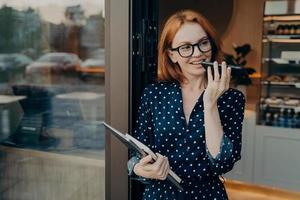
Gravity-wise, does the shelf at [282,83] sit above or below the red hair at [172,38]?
below

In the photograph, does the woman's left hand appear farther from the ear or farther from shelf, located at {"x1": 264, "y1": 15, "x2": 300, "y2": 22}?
shelf, located at {"x1": 264, "y1": 15, "x2": 300, "y2": 22}

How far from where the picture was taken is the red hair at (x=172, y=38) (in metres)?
0.96

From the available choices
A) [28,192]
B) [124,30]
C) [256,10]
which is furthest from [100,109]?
[256,10]

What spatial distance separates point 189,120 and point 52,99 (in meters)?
0.57

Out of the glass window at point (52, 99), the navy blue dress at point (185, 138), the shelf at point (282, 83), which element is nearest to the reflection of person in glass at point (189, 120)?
the navy blue dress at point (185, 138)


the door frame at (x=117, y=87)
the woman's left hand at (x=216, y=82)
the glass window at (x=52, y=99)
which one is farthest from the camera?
the glass window at (x=52, y=99)

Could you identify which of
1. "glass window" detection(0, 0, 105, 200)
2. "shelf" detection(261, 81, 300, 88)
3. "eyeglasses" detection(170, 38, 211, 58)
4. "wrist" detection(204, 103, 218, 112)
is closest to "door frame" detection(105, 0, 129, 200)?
"glass window" detection(0, 0, 105, 200)

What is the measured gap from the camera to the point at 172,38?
0.97 m

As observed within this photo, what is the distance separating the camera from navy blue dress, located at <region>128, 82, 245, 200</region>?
959 mm

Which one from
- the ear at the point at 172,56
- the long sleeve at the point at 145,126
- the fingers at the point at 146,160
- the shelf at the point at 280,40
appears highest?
the shelf at the point at 280,40

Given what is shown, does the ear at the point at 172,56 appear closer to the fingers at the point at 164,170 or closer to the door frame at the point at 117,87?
the door frame at the point at 117,87

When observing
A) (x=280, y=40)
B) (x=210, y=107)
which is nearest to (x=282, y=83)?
(x=280, y=40)

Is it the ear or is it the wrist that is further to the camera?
the ear

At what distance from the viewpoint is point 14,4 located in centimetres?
134
